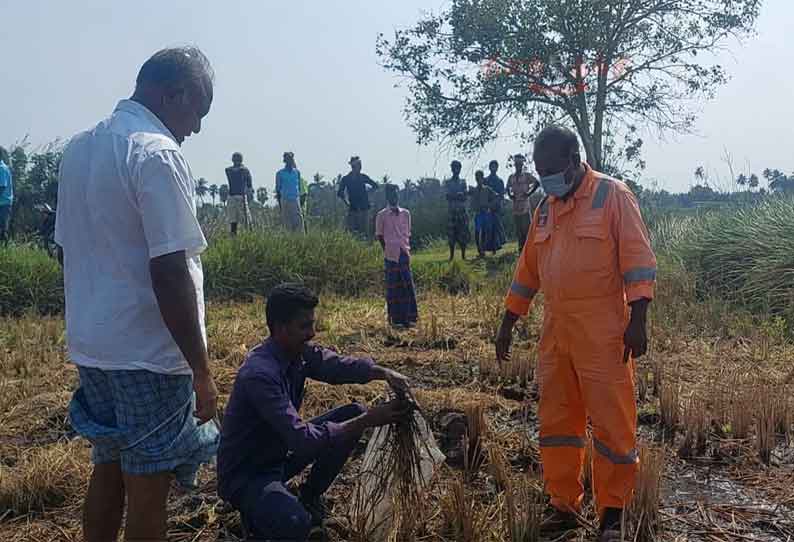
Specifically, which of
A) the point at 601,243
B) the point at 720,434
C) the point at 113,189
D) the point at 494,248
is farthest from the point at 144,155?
the point at 494,248

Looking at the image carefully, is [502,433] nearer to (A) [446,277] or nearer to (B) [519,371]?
(B) [519,371]

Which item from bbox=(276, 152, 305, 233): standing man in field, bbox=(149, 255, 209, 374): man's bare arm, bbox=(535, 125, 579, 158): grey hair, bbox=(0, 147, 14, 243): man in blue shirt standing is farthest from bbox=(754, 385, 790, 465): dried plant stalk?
bbox=(0, 147, 14, 243): man in blue shirt standing

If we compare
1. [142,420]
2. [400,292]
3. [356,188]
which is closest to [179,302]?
[142,420]

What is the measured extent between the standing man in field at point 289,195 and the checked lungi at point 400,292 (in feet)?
17.1

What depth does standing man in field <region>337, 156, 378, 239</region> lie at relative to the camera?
585 inches

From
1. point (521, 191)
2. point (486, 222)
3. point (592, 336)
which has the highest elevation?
point (521, 191)

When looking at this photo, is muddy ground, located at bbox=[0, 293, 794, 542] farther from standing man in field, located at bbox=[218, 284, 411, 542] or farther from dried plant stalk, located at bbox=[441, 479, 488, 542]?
standing man in field, located at bbox=[218, 284, 411, 542]

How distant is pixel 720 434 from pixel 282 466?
2792 mm

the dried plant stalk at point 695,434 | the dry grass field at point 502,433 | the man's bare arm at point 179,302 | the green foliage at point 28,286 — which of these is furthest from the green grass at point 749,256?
the green foliage at point 28,286

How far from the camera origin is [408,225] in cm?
905

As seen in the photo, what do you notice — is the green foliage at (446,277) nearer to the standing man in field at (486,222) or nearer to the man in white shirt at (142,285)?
the standing man in field at (486,222)

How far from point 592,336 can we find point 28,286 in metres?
9.77

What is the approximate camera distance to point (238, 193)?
565 inches

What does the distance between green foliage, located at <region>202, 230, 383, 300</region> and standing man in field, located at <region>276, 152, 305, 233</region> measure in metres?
1.22
